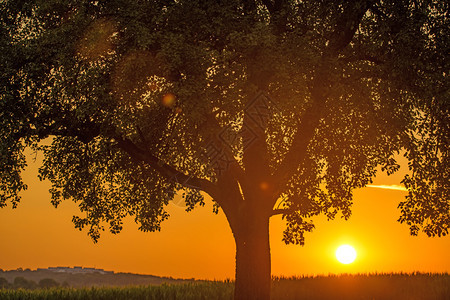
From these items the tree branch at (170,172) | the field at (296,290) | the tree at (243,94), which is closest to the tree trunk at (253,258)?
the tree at (243,94)

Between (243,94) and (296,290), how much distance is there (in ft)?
38.5

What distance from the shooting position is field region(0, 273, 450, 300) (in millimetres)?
23969

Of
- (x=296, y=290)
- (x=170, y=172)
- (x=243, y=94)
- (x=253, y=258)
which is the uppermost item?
(x=243, y=94)

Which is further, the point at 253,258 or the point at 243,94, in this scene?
the point at 253,258

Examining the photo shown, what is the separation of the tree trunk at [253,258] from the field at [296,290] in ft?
12.9

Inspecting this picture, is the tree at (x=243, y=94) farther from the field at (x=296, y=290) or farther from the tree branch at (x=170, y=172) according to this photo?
the field at (x=296, y=290)

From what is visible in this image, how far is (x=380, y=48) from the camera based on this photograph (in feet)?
60.3

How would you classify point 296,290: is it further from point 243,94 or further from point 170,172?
point 243,94

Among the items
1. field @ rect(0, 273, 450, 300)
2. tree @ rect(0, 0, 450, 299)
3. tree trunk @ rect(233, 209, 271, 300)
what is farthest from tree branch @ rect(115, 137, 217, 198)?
field @ rect(0, 273, 450, 300)

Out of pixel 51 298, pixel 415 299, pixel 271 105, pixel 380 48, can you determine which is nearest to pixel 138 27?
pixel 271 105

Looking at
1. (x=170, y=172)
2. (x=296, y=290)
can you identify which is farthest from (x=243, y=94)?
(x=296, y=290)

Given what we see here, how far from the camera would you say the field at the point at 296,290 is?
2397 cm

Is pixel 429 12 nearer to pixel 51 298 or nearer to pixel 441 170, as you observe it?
pixel 441 170

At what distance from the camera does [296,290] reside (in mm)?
24547
